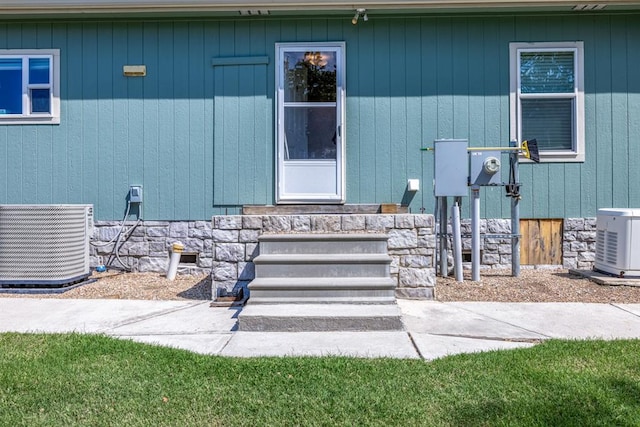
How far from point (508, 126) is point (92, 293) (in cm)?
531

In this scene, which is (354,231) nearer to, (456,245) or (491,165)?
(456,245)

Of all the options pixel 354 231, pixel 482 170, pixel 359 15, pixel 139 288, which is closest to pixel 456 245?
pixel 482 170

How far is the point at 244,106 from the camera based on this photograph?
20.2 feet

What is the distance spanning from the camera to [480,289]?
16.6 ft

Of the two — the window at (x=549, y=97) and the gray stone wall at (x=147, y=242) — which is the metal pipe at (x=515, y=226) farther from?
the gray stone wall at (x=147, y=242)

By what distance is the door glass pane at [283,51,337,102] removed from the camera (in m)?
6.14

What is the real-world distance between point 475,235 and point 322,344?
301 cm

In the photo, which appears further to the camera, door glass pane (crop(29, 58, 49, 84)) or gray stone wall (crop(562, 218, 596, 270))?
door glass pane (crop(29, 58, 49, 84))

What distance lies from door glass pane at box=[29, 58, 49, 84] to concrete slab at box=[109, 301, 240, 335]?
397cm

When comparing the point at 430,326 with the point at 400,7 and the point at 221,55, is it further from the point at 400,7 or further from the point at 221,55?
the point at 221,55

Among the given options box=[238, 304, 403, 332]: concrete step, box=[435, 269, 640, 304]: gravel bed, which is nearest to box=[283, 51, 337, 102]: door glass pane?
box=[435, 269, 640, 304]: gravel bed

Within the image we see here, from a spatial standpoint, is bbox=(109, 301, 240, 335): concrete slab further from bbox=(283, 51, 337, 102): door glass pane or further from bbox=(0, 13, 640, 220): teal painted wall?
bbox=(283, 51, 337, 102): door glass pane

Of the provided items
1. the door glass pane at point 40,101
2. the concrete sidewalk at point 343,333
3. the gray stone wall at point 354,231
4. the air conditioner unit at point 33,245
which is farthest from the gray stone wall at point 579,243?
the door glass pane at point 40,101

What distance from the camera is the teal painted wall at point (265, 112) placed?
6102 mm
